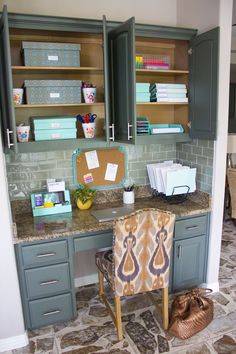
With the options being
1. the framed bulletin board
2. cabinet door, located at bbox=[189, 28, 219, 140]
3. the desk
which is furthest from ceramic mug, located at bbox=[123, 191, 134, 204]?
cabinet door, located at bbox=[189, 28, 219, 140]

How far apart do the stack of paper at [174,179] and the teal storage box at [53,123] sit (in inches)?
34.9

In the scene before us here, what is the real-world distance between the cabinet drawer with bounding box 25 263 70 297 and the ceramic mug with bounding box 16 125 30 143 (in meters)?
0.94

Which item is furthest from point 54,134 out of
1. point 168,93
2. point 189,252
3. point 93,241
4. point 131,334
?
point 131,334

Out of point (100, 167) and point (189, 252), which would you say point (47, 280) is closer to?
point (100, 167)

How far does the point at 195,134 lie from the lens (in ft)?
8.50

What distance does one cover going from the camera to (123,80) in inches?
Answer: 87.8

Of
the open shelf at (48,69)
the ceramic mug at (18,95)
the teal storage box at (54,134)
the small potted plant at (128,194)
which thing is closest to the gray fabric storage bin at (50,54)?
the open shelf at (48,69)

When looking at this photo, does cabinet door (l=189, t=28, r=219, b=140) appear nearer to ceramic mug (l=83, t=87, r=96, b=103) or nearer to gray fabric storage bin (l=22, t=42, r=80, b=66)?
ceramic mug (l=83, t=87, r=96, b=103)

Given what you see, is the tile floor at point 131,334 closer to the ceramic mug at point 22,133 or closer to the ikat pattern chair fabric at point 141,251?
the ikat pattern chair fabric at point 141,251

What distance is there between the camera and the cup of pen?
2355 mm

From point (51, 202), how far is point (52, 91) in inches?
35.1

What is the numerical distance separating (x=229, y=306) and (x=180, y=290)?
42 cm

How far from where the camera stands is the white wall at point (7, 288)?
1.93m

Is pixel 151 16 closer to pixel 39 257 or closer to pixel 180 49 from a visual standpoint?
pixel 180 49
